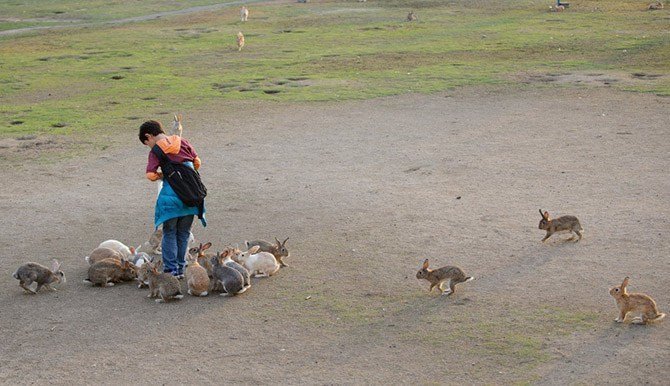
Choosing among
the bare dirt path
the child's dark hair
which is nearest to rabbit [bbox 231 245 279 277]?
the child's dark hair

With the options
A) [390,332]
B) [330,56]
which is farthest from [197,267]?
[330,56]

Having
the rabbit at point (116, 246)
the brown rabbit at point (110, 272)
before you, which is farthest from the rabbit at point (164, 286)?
the rabbit at point (116, 246)

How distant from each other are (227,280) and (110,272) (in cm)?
128

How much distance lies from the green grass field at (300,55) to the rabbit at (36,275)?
764cm

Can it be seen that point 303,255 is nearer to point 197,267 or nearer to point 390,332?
point 197,267

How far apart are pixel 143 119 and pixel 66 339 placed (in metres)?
9.98

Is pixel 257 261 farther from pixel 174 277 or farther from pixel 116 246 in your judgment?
pixel 116 246

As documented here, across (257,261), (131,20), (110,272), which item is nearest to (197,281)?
(257,261)

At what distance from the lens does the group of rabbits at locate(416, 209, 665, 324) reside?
8.99 meters

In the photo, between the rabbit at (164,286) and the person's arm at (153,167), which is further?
the person's arm at (153,167)

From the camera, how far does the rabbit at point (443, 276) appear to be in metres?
9.93

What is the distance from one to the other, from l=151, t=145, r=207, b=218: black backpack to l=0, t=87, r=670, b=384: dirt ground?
3.48ft

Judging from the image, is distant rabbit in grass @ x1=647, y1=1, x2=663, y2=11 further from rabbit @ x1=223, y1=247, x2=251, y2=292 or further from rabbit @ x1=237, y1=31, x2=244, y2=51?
rabbit @ x1=223, y1=247, x2=251, y2=292

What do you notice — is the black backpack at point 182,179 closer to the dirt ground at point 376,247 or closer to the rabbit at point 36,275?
the dirt ground at point 376,247
